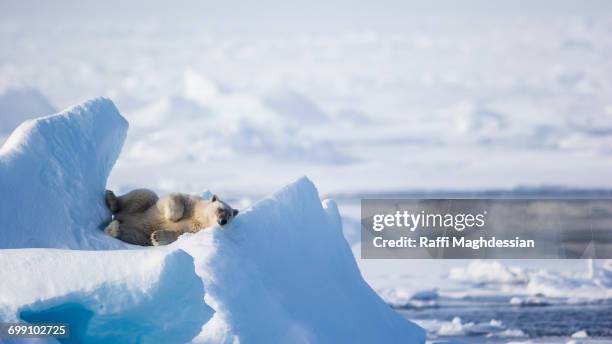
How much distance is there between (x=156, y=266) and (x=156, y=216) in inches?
50.0

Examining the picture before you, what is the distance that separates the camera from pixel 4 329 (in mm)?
2939

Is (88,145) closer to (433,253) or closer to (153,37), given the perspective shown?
(433,253)

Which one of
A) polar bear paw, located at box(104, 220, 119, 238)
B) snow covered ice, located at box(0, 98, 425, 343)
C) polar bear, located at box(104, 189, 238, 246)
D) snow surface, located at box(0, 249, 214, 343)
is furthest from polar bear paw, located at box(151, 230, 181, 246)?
snow surface, located at box(0, 249, 214, 343)

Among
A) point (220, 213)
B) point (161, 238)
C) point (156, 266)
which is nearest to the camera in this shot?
point (156, 266)

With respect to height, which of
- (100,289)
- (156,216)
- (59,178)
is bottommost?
(100,289)

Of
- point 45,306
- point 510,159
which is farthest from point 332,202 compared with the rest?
point 510,159

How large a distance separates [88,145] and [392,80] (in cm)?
1881

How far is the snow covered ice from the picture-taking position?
9.95 ft

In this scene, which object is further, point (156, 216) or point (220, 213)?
point (156, 216)

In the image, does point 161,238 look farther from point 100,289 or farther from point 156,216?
point 100,289

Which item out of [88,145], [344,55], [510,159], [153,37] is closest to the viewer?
[88,145]

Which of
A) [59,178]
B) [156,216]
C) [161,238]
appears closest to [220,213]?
[161,238]

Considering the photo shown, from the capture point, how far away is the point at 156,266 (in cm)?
301

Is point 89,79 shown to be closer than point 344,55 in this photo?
Yes
